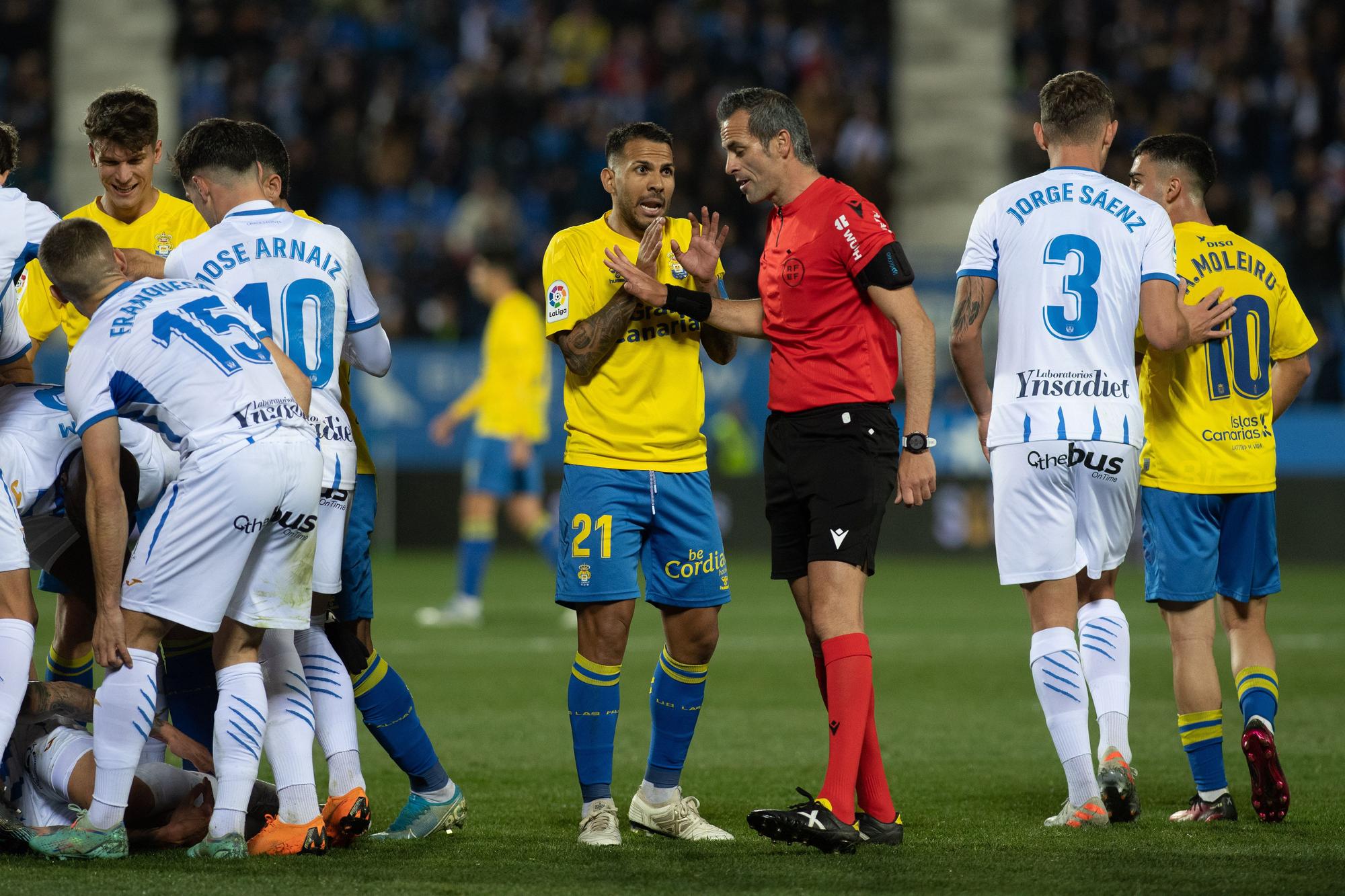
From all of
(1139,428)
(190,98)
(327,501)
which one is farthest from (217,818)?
(190,98)

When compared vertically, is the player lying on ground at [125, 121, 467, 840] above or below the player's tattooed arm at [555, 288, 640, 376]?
below

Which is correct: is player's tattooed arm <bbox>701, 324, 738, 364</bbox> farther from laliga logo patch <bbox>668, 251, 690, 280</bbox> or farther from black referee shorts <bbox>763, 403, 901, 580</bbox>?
black referee shorts <bbox>763, 403, 901, 580</bbox>

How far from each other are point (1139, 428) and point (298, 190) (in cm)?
1639

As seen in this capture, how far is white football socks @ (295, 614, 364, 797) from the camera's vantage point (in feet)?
17.1

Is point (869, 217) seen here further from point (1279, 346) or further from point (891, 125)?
point (891, 125)

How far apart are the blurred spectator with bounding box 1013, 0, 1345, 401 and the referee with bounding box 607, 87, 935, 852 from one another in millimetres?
12993

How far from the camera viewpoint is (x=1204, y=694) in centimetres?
565

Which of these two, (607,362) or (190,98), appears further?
(190,98)

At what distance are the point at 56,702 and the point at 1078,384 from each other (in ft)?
11.2

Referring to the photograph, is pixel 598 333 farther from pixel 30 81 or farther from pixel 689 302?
pixel 30 81

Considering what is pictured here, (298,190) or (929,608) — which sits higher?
(298,190)

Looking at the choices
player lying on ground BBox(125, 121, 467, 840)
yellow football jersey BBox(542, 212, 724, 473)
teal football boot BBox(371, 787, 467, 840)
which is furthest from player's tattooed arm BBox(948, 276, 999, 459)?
teal football boot BBox(371, 787, 467, 840)

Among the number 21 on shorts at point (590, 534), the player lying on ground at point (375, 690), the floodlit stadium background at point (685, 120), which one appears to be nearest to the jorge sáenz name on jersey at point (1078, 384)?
the number 21 on shorts at point (590, 534)

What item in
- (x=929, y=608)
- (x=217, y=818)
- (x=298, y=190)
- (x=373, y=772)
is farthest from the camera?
(x=298, y=190)
